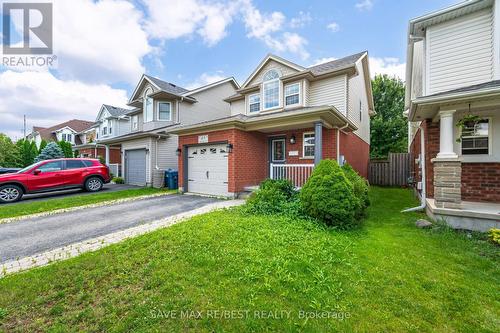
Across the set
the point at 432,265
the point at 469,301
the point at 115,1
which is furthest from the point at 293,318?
the point at 115,1

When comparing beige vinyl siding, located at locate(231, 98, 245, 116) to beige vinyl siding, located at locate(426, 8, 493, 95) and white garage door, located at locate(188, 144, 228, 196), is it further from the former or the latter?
beige vinyl siding, located at locate(426, 8, 493, 95)

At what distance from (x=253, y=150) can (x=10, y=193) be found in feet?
33.5

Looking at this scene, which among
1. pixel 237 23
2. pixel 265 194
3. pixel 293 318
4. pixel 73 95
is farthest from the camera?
pixel 73 95

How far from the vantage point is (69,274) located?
3016 millimetres

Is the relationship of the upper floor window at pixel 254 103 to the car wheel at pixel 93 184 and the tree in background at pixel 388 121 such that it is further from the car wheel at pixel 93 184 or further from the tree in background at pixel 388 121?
the tree in background at pixel 388 121

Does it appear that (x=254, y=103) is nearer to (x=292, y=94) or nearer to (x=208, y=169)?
(x=292, y=94)

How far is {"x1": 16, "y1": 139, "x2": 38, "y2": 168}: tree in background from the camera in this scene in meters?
22.6

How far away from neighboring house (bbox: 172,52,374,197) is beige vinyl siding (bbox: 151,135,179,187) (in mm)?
3039

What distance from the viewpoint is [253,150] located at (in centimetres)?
967

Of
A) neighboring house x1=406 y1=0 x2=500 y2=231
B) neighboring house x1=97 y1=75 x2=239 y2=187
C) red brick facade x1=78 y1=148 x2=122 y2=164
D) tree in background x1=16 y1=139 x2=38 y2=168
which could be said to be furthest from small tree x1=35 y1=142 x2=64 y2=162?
neighboring house x1=406 y1=0 x2=500 y2=231

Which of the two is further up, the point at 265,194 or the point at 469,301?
the point at 265,194

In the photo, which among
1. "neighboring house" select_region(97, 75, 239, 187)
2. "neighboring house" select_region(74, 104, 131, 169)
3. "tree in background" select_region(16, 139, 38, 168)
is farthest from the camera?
"tree in background" select_region(16, 139, 38, 168)

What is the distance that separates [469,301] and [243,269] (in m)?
2.68

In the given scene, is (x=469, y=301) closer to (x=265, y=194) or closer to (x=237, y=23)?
(x=265, y=194)
